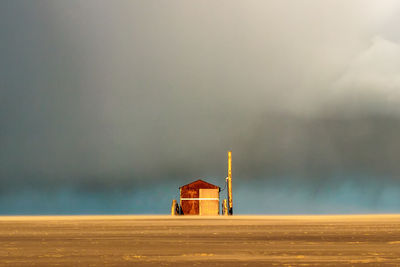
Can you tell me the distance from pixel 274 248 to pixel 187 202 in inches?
1856

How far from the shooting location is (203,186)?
5950 centimetres

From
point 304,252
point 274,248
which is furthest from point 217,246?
point 304,252

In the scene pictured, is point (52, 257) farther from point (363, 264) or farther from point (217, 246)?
point (363, 264)

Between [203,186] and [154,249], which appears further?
[203,186]

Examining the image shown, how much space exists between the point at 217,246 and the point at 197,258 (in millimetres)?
2895

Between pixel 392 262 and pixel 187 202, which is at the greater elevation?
pixel 187 202

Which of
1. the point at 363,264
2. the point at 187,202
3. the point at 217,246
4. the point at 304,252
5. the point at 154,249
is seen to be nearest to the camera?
the point at 363,264

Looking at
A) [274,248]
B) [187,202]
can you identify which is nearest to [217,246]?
[274,248]

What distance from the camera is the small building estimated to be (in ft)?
194

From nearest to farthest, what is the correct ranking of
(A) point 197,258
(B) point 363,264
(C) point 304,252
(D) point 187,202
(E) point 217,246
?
1. (B) point 363,264
2. (A) point 197,258
3. (C) point 304,252
4. (E) point 217,246
5. (D) point 187,202

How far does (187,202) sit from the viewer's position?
59188mm

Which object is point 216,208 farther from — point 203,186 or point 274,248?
point 274,248

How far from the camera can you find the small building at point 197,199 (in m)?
59.2

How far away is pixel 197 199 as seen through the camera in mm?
59188
